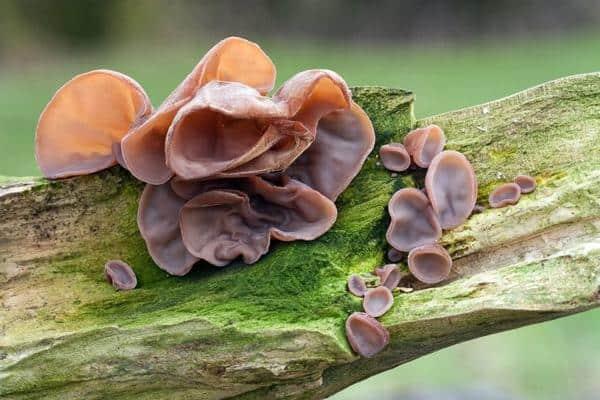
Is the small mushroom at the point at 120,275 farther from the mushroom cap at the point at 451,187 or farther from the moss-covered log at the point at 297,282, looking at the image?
the mushroom cap at the point at 451,187

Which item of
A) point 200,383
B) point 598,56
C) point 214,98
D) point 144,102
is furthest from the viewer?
point 598,56

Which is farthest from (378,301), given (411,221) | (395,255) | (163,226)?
(163,226)

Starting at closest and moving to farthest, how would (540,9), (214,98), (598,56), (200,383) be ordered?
(214,98)
(200,383)
(598,56)
(540,9)

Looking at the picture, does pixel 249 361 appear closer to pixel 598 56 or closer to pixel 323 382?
pixel 323 382

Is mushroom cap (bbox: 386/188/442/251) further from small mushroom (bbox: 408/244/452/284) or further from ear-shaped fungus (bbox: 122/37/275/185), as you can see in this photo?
ear-shaped fungus (bbox: 122/37/275/185)

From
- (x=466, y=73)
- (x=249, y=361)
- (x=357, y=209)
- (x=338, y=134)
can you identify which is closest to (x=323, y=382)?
(x=249, y=361)
